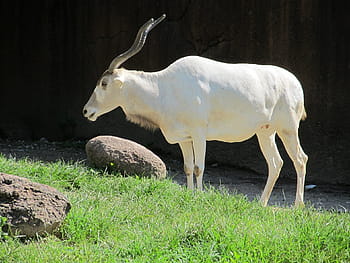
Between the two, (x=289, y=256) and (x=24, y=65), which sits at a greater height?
(x=289, y=256)

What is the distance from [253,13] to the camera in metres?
10.6

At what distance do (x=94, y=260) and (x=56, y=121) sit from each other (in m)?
8.63

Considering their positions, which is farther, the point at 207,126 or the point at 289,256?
the point at 207,126

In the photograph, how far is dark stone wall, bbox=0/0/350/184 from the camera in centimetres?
994

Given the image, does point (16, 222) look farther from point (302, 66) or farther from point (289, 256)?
point (302, 66)

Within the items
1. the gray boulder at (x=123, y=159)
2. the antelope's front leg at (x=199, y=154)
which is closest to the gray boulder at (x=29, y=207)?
the antelope's front leg at (x=199, y=154)

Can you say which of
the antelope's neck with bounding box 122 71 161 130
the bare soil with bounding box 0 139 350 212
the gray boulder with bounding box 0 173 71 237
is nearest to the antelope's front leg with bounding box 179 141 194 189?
the antelope's neck with bounding box 122 71 161 130

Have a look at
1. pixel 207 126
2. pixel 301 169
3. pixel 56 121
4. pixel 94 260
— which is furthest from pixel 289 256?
pixel 56 121

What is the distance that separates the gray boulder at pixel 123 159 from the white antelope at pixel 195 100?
1.88ft

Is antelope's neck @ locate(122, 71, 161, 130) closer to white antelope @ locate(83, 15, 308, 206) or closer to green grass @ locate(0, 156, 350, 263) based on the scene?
white antelope @ locate(83, 15, 308, 206)

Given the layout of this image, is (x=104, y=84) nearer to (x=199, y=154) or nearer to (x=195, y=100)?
(x=195, y=100)

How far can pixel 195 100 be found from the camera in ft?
23.0

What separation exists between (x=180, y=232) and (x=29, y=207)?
43.3 inches

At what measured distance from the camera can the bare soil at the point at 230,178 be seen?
8945 millimetres
